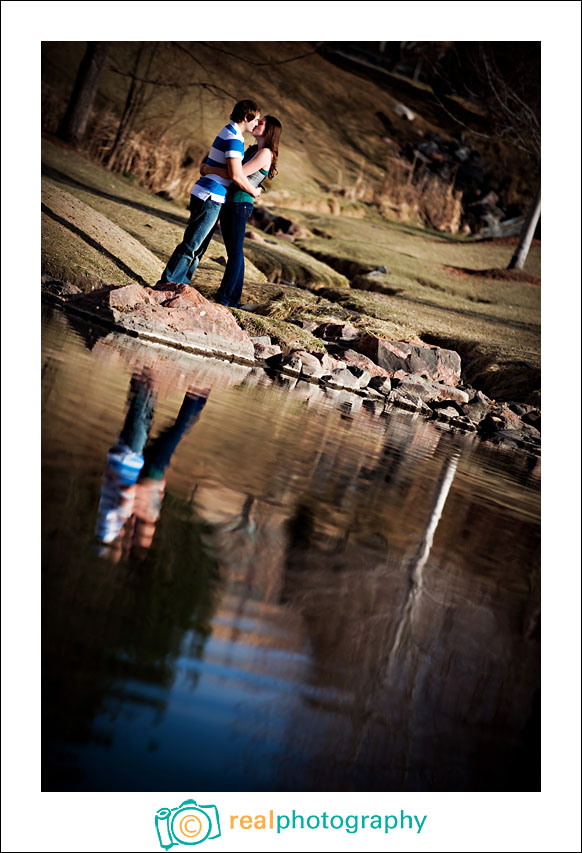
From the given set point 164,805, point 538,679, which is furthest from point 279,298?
point 164,805

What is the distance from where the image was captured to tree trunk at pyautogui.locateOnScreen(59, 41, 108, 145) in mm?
11070

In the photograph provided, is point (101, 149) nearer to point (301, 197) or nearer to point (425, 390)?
point (301, 197)

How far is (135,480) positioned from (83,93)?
1033 centimetres

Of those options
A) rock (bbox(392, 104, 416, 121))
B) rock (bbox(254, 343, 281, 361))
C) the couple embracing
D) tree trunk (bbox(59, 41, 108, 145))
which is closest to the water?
rock (bbox(254, 343, 281, 361))

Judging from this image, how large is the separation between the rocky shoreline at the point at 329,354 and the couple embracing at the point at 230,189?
0.34m

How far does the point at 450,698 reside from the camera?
1.53 m

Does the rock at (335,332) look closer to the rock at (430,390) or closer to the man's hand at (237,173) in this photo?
the rock at (430,390)

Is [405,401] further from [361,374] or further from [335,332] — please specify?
[335,332]

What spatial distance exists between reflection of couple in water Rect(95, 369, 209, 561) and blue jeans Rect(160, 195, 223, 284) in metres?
2.76

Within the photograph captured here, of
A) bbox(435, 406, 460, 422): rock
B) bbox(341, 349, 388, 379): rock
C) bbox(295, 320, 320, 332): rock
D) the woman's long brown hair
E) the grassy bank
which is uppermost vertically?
the woman's long brown hair

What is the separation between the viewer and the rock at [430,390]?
633 cm

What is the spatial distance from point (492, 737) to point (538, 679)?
0.35 meters

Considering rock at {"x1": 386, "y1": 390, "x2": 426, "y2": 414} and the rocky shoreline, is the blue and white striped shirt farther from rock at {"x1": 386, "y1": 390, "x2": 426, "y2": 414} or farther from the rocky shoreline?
rock at {"x1": 386, "y1": 390, "x2": 426, "y2": 414}

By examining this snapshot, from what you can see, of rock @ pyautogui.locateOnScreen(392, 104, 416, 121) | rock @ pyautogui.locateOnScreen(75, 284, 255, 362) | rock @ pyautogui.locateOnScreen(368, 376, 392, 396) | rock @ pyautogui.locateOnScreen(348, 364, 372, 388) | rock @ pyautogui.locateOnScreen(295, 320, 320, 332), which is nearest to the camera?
rock @ pyautogui.locateOnScreen(75, 284, 255, 362)
